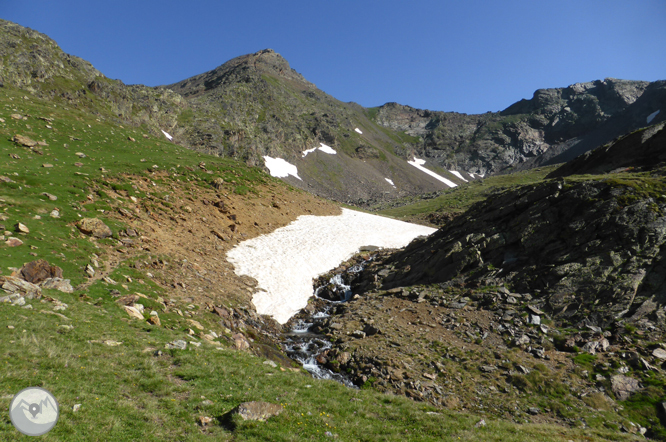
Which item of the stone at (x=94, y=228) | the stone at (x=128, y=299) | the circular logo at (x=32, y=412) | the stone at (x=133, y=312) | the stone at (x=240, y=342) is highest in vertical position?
the stone at (x=94, y=228)

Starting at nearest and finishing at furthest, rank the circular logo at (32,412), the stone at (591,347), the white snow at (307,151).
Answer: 1. the circular logo at (32,412)
2. the stone at (591,347)
3. the white snow at (307,151)

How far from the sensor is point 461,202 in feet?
310

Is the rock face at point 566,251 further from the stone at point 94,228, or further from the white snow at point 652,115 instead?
the white snow at point 652,115

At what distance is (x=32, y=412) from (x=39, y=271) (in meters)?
12.5

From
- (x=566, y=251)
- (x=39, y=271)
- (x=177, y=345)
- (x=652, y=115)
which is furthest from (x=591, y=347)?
(x=652, y=115)

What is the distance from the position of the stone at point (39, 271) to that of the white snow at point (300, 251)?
12443 mm

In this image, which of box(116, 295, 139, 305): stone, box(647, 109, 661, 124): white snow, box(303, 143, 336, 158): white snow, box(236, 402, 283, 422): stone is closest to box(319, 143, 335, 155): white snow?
box(303, 143, 336, 158): white snow

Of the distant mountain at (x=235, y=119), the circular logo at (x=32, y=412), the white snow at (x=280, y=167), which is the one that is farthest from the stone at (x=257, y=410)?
the white snow at (x=280, y=167)

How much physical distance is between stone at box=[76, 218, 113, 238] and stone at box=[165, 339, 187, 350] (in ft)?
41.5

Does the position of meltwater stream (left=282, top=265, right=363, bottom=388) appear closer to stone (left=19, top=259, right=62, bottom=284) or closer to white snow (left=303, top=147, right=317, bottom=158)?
stone (left=19, top=259, right=62, bottom=284)

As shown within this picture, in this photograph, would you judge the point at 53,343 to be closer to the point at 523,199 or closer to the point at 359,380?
the point at 359,380

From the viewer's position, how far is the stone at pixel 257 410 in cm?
912

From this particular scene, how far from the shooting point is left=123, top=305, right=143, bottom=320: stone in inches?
583

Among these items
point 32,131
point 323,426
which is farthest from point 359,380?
point 32,131
